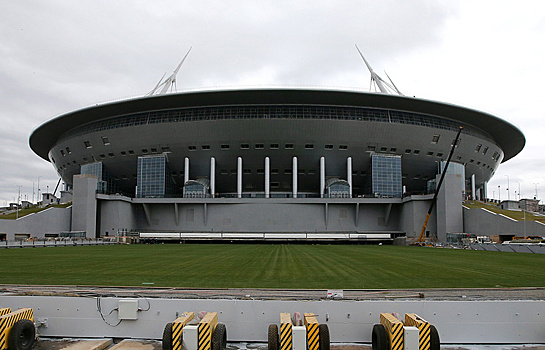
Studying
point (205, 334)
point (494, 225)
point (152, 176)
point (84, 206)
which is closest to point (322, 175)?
point (494, 225)

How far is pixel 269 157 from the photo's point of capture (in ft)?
235

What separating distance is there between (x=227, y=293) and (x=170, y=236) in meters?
54.9

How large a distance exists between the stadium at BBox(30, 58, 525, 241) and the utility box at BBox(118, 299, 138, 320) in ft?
182

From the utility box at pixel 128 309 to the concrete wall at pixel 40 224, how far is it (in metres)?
54.7

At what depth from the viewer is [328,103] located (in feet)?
222

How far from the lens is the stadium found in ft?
217

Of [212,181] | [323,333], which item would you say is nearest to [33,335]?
Answer: [323,333]

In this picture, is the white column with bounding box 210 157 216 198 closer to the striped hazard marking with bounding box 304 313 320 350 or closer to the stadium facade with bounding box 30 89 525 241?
the stadium facade with bounding box 30 89 525 241

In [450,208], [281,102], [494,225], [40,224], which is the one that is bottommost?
[40,224]

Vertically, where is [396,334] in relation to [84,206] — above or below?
below

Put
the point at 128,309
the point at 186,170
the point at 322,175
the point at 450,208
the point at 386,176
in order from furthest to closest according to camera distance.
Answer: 1. the point at 186,170
2. the point at 322,175
3. the point at 386,176
4. the point at 450,208
5. the point at 128,309

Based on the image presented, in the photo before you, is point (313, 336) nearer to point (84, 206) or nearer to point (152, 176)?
point (84, 206)

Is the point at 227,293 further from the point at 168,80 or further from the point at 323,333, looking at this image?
the point at 168,80

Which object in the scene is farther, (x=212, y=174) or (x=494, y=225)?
(x=212, y=174)
